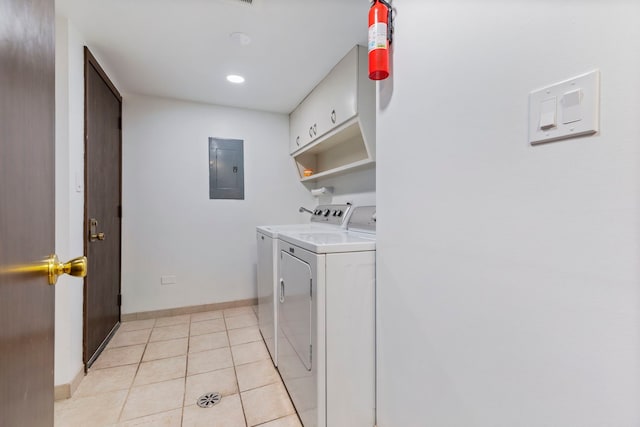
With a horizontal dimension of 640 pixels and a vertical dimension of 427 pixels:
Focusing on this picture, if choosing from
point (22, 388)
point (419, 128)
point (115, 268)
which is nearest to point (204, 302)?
point (115, 268)

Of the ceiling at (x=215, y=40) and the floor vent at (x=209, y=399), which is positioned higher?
the ceiling at (x=215, y=40)

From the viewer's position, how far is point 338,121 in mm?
2141

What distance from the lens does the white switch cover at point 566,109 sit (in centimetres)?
59

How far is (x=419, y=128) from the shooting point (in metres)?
1.09

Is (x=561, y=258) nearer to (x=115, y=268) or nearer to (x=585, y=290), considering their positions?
(x=585, y=290)

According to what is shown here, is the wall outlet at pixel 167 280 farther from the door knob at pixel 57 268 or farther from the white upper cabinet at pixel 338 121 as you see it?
the door knob at pixel 57 268

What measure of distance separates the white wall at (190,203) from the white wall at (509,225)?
2.21m

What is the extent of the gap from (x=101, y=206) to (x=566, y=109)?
2801 millimetres

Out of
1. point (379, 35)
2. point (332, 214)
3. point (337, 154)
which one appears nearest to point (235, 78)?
point (337, 154)

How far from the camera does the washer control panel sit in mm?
2394

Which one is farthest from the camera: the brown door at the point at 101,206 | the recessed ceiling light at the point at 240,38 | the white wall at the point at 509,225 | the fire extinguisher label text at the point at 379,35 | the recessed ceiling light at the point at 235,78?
the recessed ceiling light at the point at 235,78

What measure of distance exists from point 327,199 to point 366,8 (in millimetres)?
1844

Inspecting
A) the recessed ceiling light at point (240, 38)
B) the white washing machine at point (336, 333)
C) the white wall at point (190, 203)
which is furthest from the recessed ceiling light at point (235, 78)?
the white washing machine at point (336, 333)

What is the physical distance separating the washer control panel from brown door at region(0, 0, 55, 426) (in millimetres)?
1871
